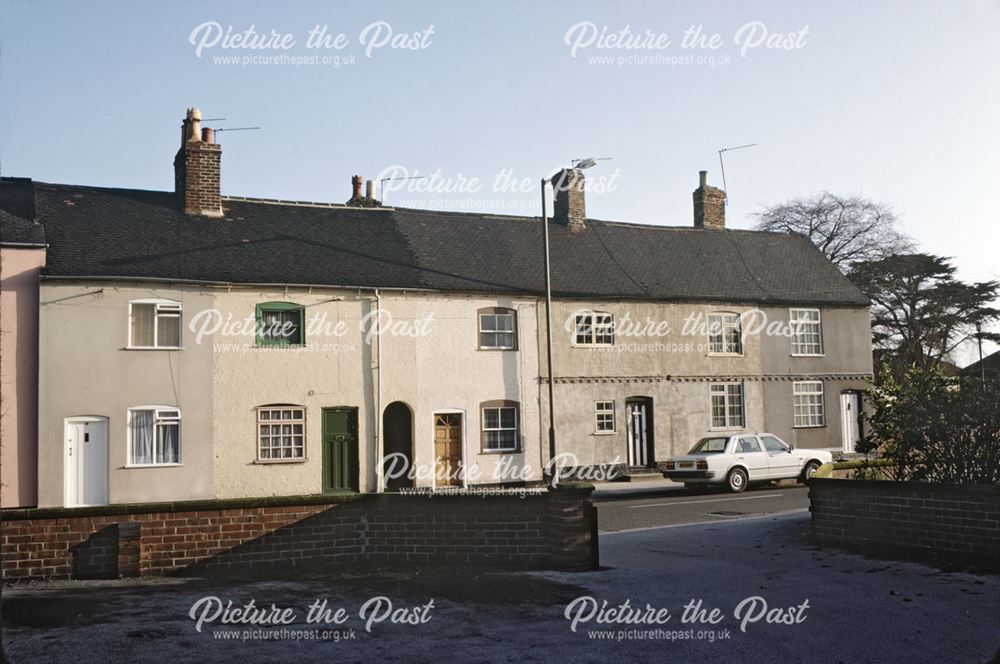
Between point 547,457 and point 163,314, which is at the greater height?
point 163,314

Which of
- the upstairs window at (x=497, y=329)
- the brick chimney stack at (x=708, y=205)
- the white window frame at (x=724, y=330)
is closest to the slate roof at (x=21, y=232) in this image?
the upstairs window at (x=497, y=329)

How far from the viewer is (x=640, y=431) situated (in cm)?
2936

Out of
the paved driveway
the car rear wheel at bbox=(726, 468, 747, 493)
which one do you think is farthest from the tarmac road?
the paved driveway

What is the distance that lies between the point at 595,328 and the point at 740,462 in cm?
717

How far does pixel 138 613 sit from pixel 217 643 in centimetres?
149

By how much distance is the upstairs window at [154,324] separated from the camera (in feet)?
75.8

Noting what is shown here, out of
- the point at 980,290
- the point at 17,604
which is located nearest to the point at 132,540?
the point at 17,604

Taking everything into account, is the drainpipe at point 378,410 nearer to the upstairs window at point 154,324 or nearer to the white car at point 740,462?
the upstairs window at point 154,324

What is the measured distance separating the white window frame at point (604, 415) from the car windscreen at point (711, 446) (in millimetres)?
4423

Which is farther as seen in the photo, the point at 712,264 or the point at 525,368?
the point at 712,264

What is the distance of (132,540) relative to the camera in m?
11.0

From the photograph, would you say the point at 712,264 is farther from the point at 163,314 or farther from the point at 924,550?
the point at 924,550

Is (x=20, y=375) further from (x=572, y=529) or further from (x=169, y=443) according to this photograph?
(x=572, y=529)

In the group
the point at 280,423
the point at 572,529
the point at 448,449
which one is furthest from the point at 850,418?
the point at 572,529
